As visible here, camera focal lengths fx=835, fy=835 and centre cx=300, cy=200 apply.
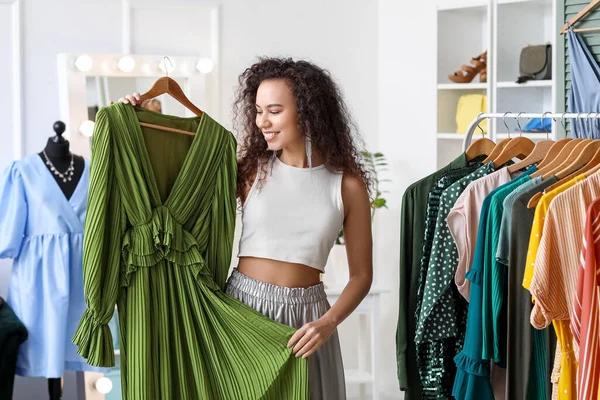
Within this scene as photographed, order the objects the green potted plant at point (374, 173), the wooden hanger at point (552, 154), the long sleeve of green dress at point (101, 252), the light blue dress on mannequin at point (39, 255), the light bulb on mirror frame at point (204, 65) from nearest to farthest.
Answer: the long sleeve of green dress at point (101, 252)
the wooden hanger at point (552, 154)
the light blue dress on mannequin at point (39, 255)
the light bulb on mirror frame at point (204, 65)
the green potted plant at point (374, 173)

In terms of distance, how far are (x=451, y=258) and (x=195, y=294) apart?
0.70 meters

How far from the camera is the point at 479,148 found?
2.46 m

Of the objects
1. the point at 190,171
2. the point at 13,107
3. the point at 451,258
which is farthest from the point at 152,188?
the point at 13,107

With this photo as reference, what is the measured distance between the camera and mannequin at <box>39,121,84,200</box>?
3.26 metres

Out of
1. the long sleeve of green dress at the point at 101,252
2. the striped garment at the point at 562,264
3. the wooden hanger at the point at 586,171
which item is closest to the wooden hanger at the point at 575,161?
the wooden hanger at the point at 586,171

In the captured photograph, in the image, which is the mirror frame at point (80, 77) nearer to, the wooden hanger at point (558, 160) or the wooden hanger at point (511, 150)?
the wooden hanger at point (511, 150)

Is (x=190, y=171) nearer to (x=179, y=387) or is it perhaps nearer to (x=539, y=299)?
(x=179, y=387)

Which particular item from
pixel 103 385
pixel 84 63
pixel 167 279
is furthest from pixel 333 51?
pixel 167 279

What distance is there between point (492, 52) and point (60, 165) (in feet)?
6.67

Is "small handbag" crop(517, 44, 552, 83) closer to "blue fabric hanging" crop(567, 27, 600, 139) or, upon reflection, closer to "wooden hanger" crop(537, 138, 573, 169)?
"blue fabric hanging" crop(567, 27, 600, 139)

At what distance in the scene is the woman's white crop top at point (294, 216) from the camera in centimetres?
217

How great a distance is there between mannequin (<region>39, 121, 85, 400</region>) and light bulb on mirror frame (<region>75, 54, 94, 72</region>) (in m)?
0.45

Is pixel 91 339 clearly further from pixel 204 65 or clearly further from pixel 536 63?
pixel 536 63

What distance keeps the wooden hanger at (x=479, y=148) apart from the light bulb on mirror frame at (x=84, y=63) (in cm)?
190
